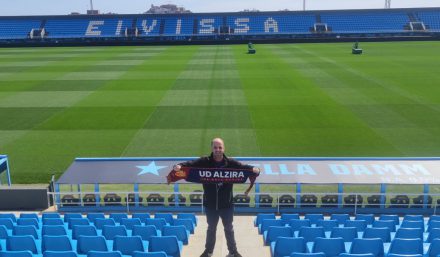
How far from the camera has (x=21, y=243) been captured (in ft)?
22.8

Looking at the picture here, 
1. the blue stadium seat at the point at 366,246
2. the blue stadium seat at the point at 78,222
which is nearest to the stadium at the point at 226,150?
the blue stadium seat at the point at 366,246

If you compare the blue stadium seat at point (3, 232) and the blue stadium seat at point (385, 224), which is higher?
the blue stadium seat at point (3, 232)

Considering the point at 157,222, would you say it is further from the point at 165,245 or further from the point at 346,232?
the point at 346,232

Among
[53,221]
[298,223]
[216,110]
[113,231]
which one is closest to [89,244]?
[113,231]

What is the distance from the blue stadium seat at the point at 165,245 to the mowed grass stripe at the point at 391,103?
13.8 metres

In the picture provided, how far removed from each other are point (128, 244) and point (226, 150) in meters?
11.8

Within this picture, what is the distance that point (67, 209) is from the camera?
39.1 feet

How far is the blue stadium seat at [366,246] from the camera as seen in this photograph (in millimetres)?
6625

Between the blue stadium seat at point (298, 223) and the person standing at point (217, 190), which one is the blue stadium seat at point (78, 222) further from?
the blue stadium seat at point (298, 223)

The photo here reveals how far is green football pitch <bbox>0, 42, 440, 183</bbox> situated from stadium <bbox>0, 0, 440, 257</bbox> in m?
0.12

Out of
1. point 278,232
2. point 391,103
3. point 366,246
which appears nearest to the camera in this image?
point 366,246

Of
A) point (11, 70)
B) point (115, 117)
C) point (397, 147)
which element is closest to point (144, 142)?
point (115, 117)

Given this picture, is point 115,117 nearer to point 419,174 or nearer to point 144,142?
point 144,142

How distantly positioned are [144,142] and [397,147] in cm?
1124
